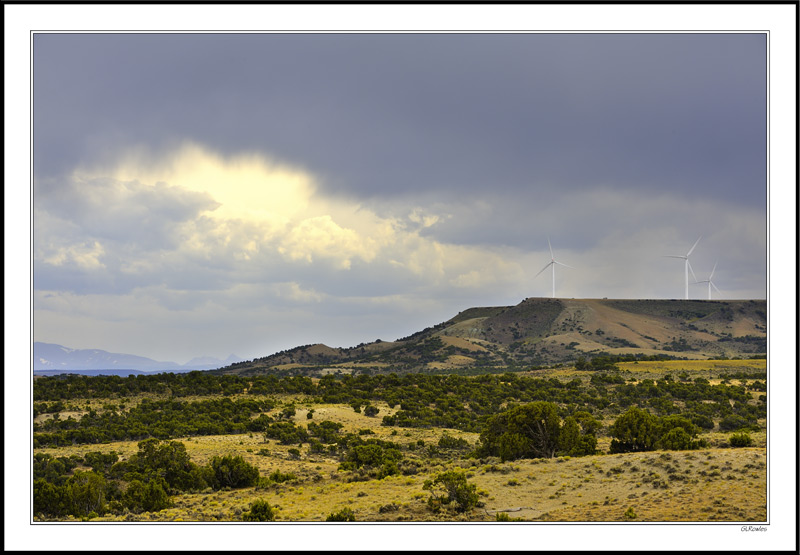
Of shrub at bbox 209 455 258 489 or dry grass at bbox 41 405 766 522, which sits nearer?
dry grass at bbox 41 405 766 522

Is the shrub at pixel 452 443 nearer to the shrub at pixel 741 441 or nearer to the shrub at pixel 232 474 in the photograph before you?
the shrub at pixel 232 474

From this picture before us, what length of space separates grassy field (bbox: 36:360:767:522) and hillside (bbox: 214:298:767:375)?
97.6 m

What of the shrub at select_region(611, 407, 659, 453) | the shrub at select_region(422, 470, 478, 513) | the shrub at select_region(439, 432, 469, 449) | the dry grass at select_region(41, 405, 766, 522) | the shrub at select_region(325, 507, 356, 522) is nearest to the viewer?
the dry grass at select_region(41, 405, 766, 522)

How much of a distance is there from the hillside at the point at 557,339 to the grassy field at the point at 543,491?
97613 millimetres

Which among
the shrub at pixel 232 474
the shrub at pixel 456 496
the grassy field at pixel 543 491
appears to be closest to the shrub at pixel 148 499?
the grassy field at pixel 543 491

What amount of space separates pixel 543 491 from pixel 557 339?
141 meters

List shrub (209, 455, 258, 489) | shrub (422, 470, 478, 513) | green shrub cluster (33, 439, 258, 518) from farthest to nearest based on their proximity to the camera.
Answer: shrub (209, 455, 258, 489) → green shrub cluster (33, 439, 258, 518) → shrub (422, 470, 478, 513)

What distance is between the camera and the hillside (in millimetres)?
143875

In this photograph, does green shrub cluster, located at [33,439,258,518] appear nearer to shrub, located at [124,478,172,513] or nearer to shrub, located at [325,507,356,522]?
shrub, located at [124,478,172,513]

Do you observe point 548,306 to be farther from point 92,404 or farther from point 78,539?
point 78,539

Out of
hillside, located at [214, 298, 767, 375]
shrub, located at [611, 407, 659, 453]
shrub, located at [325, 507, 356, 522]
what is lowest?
hillside, located at [214, 298, 767, 375]

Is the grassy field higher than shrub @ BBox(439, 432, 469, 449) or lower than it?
higher

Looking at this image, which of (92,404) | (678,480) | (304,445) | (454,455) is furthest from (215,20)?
(92,404)

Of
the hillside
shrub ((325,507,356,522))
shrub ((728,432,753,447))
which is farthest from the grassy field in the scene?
the hillside
